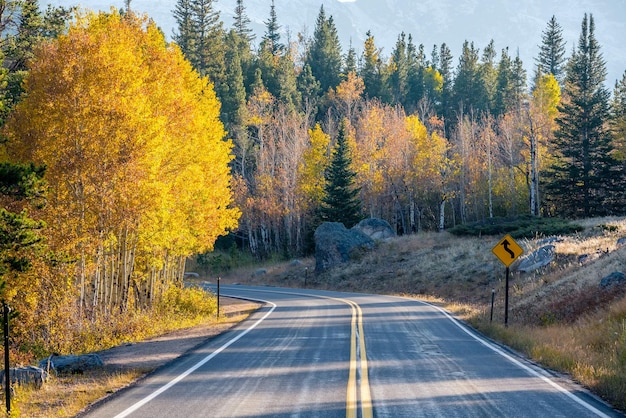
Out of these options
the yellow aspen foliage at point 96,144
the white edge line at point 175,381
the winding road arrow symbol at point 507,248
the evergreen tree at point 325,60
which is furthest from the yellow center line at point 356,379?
the evergreen tree at point 325,60

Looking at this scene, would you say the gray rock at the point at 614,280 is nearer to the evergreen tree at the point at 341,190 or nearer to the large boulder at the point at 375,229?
the large boulder at the point at 375,229

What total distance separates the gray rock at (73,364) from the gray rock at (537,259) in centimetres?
2671

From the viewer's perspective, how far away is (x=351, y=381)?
1036 centimetres

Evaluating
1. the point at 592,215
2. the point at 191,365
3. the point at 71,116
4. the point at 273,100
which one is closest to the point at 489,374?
the point at 191,365

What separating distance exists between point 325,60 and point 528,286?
72.7 metres

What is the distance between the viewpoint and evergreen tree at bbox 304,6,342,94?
93.6 metres

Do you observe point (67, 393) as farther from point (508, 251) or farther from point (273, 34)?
point (273, 34)

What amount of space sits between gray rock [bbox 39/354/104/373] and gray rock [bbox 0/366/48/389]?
519mm

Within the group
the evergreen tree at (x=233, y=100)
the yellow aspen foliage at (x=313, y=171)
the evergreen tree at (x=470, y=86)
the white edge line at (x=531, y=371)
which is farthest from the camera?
the evergreen tree at (x=470, y=86)

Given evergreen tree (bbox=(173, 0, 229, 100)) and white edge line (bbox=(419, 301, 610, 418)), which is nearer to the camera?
white edge line (bbox=(419, 301, 610, 418))

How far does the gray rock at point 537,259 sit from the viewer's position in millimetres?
32906

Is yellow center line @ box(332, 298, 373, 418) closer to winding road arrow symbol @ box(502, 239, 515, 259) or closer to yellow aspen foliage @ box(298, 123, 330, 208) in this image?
winding road arrow symbol @ box(502, 239, 515, 259)

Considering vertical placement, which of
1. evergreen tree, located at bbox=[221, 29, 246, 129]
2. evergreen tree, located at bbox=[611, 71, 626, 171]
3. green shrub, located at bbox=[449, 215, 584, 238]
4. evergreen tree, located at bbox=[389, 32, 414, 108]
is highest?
evergreen tree, located at bbox=[389, 32, 414, 108]

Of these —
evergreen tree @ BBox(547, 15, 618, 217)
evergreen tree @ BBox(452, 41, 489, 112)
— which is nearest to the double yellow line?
evergreen tree @ BBox(547, 15, 618, 217)
